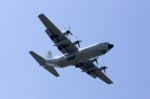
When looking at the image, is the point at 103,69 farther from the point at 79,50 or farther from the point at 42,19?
the point at 42,19

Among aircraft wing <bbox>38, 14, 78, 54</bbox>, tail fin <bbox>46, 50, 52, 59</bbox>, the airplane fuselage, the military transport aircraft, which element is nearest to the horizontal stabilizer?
the military transport aircraft

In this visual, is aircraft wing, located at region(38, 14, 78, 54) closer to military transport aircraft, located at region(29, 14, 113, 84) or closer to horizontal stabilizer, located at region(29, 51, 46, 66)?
military transport aircraft, located at region(29, 14, 113, 84)

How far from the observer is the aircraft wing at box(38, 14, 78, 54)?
88812 millimetres

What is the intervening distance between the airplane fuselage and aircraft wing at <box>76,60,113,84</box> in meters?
5.44

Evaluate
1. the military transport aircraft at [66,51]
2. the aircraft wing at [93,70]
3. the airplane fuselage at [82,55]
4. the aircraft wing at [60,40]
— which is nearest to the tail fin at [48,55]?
the military transport aircraft at [66,51]

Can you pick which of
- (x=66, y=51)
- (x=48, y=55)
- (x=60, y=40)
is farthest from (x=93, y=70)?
(x=60, y=40)

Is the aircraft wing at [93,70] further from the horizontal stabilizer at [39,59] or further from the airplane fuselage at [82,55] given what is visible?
the horizontal stabilizer at [39,59]

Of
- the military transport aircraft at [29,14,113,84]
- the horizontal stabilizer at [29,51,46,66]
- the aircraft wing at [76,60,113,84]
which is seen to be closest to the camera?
the military transport aircraft at [29,14,113,84]

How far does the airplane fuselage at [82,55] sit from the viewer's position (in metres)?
88.3

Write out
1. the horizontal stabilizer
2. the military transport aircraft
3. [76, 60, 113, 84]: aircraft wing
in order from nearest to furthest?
the military transport aircraft
the horizontal stabilizer
[76, 60, 113, 84]: aircraft wing

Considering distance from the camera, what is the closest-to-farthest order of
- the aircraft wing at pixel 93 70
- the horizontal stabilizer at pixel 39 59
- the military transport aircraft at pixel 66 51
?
the military transport aircraft at pixel 66 51
the horizontal stabilizer at pixel 39 59
the aircraft wing at pixel 93 70

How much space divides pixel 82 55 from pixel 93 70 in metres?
10.9

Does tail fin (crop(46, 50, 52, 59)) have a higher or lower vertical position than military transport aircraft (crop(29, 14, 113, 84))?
higher

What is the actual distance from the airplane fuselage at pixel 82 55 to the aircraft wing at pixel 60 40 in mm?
1026
